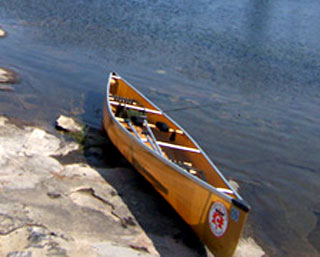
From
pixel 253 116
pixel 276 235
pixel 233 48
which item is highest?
pixel 233 48

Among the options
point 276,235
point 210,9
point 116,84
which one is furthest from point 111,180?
point 210,9

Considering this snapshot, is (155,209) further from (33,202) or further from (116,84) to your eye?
(116,84)

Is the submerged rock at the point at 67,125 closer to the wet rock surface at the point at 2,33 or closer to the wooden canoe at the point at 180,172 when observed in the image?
the wooden canoe at the point at 180,172

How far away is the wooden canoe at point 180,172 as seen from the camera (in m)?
7.46

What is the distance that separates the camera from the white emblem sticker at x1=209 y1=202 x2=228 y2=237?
7434 millimetres

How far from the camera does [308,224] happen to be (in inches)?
400

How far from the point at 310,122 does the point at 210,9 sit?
24186mm

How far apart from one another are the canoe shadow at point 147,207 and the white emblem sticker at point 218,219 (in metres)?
0.71

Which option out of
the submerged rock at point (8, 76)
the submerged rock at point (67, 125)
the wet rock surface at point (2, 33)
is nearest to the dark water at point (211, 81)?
the submerged rock at point (8, 76)

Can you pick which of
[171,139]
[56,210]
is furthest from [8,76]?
[56,210]

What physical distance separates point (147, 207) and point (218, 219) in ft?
6.49

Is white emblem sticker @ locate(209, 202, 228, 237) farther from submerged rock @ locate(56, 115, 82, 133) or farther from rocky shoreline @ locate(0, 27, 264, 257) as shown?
submerged rock @ locate(56, 115, 82, 133)

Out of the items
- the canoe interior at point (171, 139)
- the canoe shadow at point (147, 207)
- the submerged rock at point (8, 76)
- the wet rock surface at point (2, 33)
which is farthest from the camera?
the wet rock surface at point (2, 33)

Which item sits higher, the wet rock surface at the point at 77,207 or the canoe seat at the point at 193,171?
the canoe seat at the point at 193,171
